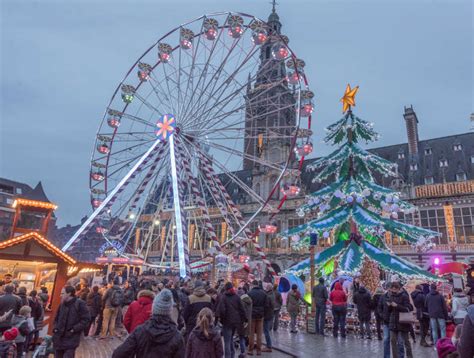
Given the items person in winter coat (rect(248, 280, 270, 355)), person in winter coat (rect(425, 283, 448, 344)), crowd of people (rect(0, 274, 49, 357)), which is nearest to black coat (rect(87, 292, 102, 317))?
crowd of people (rect(0, 274, 49, 357))

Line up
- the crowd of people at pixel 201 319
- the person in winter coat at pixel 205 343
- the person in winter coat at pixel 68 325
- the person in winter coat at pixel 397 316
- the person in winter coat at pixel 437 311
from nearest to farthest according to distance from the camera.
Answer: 1. the crowd of people at pixel 201 319
2. the person in winter coat at pixel 205 343
3. the person in winter coat at pixel 68 325
4. the person in winter coat at pixel 397 316
5. the person in winter coat at pixel 437 311

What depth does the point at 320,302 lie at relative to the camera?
11469 millimetres

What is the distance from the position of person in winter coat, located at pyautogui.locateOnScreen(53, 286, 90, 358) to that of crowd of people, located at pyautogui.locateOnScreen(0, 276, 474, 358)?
0.6 inches

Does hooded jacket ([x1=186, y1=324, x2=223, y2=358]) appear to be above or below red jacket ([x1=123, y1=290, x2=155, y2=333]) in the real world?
below

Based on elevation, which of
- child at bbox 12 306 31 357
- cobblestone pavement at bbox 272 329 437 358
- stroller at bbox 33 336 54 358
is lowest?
cobblestone pavement at bbox 272 329 437 358

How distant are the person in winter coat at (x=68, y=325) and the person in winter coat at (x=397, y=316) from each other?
224 inches

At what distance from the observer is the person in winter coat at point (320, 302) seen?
11.4 m

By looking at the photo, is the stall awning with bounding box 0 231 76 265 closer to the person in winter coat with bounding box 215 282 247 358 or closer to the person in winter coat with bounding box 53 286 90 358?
the person in winter coat with bounding box 53 286 90 358

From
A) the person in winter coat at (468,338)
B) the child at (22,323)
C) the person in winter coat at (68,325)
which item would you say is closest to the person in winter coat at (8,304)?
the child at (22,323)

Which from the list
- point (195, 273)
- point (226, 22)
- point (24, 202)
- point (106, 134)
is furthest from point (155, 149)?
point (195, 273)

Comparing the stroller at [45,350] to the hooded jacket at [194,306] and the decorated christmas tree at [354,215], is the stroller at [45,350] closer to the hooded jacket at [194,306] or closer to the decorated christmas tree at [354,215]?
the hooded jacket at [194,306]

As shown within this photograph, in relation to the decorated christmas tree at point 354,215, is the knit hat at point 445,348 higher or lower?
lower

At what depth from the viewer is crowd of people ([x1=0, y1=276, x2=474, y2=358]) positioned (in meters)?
3.34

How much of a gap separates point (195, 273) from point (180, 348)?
104 ft
